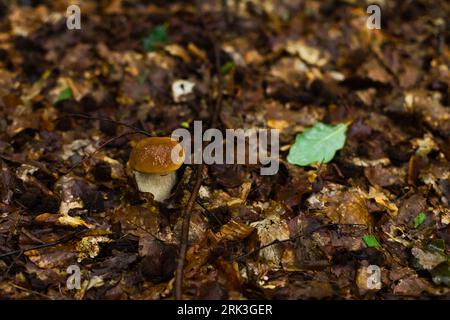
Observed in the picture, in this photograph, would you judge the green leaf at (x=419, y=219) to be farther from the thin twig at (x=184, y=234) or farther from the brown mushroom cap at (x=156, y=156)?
the brown mushroom cap at (x=156, y=156)

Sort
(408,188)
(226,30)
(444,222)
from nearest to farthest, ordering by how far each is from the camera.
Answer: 1. (444,222)
2. (408,188)
3. (226,30)

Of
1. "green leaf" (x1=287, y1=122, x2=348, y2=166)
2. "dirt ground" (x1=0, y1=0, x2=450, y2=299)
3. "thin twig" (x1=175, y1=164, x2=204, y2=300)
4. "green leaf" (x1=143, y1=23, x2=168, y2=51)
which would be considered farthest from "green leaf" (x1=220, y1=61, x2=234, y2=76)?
"thin twig" (x1=175, y1=164, x2=204, y2=300)

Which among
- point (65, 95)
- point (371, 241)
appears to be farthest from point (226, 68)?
point (371, 241)

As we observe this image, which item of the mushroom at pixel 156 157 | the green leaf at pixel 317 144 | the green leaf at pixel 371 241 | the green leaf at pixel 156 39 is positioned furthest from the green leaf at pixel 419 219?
the green leaf at pixel 156 39

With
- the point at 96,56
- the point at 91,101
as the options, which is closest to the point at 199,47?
the point at 96,56

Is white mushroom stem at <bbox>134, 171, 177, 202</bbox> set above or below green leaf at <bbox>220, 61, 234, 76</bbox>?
below

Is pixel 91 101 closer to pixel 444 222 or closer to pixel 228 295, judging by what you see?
pixel 228 295

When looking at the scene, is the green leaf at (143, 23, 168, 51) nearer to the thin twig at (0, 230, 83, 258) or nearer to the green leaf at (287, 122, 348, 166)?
the green leaf at (287, 122, 348, 166)

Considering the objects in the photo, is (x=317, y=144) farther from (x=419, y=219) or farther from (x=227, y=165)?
(x=419, y=219)
